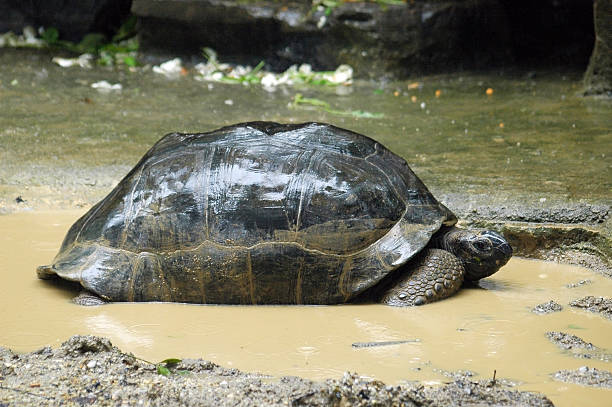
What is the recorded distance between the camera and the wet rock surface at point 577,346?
317 centimetres

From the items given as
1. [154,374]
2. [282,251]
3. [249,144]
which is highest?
[249,144]

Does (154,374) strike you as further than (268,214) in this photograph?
No

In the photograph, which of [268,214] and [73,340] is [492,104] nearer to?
[268,214]

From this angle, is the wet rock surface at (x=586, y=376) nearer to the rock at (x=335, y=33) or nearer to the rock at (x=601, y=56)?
the rock at (x=601, y=56)

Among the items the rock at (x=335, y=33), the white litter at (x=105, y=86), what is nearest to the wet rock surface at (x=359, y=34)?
the rock at (x=335, y=33)

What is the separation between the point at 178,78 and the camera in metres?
9.60

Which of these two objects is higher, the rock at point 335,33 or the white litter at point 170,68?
the rock at point 335,33

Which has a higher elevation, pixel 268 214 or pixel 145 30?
pixel 145 30

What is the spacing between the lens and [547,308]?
3.75 meters

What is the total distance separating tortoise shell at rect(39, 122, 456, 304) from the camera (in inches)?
150

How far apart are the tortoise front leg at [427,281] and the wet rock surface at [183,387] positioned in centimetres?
103

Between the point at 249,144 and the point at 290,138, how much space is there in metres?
0.22

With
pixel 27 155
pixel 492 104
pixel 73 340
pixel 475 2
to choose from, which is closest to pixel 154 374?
pixel 73 340

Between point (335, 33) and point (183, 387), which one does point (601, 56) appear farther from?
point (183, 387)
